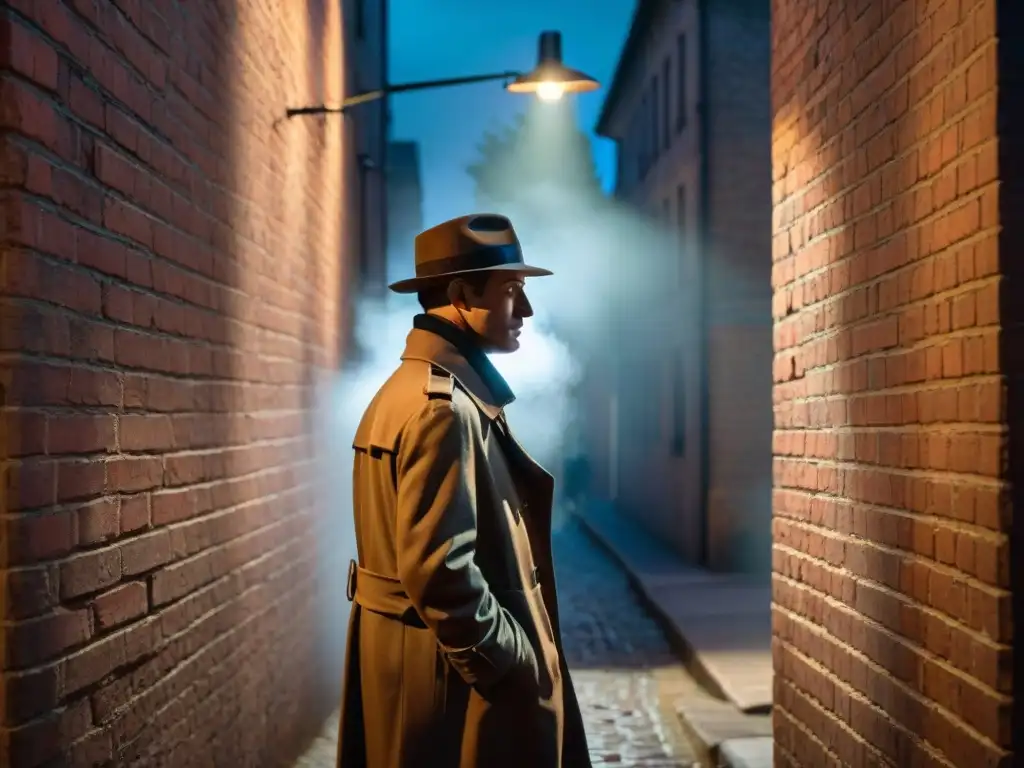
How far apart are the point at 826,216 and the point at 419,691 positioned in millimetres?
2176

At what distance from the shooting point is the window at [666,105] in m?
17.1

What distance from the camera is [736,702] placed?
687 centimetres

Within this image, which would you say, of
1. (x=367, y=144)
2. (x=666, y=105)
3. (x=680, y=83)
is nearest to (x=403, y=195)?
(x=666, y=105)

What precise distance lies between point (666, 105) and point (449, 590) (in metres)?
16.0

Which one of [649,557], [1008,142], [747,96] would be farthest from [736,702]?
[747,96]

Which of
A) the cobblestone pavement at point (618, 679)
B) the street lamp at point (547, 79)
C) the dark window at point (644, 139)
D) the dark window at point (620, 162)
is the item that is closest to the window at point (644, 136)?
the dark window at point (644, 139)

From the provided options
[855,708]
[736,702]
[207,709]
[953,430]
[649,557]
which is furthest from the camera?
[649,557]

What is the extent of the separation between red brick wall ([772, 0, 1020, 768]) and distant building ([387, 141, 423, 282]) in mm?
25330

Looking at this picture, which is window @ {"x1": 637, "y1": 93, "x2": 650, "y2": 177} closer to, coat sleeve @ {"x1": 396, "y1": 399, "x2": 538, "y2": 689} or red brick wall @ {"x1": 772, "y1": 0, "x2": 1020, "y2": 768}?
red brick wall @ {"x1": 772, "y1": 0, "x2": 1020, "y2": 768}

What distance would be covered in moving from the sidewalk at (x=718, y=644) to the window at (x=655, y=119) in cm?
675

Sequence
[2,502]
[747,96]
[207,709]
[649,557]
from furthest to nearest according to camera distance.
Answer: [649,557] < [747,96] < [207,709] < [2,502]

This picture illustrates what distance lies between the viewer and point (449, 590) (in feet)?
8.97

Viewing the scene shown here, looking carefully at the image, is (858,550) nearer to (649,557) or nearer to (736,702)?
(736,702)

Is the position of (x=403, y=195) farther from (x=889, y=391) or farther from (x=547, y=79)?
(x=889, y=391)
